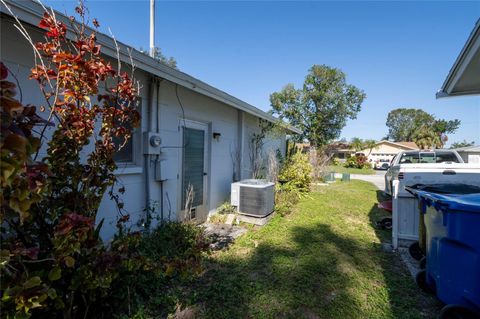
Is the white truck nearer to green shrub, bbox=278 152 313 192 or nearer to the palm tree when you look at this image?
green shrub, bbox=278 152 313 192

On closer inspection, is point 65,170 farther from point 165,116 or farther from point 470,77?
point 470,77

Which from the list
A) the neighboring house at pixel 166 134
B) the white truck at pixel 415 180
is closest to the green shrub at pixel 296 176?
the neighboring house at pixel 166 134

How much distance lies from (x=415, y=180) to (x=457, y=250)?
4.25 m

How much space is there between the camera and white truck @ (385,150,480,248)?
14.3 feet

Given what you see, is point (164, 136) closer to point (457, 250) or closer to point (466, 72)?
point (457, 250)

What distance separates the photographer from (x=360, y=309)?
2768 mm

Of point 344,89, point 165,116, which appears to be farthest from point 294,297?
point 344,89

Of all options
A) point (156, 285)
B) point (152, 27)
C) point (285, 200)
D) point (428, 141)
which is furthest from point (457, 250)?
point (428, 141)

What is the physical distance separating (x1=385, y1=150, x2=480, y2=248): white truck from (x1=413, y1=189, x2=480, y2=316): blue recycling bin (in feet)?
5.94

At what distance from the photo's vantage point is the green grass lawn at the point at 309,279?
2732 millimetres

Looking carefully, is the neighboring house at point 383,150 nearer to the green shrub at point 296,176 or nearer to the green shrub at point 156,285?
the green shrub at point 296,176

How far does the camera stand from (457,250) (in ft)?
7.61

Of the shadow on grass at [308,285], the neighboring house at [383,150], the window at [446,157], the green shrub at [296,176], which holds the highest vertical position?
the neighboring house at [383,150]

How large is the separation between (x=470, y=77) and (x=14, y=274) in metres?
7.26
